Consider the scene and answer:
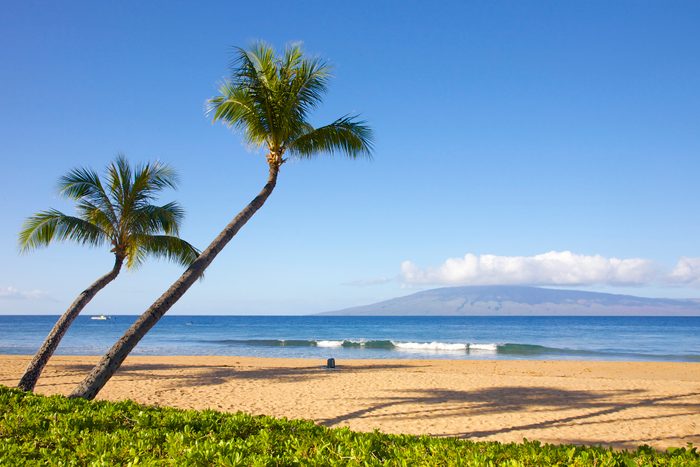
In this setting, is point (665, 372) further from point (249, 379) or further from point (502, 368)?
point (249, 379)

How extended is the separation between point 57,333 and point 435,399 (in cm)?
842

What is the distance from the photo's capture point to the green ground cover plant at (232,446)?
3529 millimetres

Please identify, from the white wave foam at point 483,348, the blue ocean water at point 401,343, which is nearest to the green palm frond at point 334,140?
the blue ocean water at point 401,343

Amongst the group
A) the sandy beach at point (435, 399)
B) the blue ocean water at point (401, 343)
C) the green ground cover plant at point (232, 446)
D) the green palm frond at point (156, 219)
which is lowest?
the blue ocean water at point (401, 343)

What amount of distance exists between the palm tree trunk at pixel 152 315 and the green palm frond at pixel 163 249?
486 cm

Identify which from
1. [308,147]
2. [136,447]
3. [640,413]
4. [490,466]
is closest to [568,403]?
[640,413]

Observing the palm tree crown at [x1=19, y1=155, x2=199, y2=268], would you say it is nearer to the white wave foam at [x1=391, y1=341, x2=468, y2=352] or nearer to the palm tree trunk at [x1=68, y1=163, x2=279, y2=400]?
the palm tree trunk at [x1=68, y1=163, x2=279, y2=400]

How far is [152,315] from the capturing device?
7.77 m

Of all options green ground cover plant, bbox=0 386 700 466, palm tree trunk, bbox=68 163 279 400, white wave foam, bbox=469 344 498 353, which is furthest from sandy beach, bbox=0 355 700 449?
white wave foam, bbox=469 344 498 353

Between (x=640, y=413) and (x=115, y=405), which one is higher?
(x=115, y=405)

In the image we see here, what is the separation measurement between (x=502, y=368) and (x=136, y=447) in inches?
821

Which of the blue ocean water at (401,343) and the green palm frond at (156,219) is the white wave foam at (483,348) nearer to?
the blue ocean water at (401,343)

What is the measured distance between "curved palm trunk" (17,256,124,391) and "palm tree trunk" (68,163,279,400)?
1988 mm

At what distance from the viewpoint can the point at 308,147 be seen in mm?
10500
